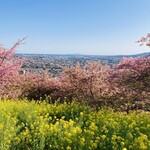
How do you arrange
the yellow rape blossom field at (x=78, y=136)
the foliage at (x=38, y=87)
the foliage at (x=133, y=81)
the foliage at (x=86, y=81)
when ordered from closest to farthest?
the yellow rape blossom field at (x=78, y=136) → the foliage at (x=133, y=81) → the foliage at (x=86, y=81) → the foliage at (x=38, y=87)

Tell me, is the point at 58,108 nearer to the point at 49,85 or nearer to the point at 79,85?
the point at 79,85

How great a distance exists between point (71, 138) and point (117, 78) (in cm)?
591

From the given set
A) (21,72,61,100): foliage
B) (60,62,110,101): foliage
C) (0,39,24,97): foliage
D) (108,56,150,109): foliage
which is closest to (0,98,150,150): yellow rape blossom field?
(108,56,150,109): foliage

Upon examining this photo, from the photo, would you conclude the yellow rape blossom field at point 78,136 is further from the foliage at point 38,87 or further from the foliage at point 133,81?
the foliage at point 38,87

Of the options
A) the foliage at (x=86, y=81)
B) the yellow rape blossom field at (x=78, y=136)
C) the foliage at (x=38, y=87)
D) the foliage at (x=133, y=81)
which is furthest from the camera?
the foliage at (x=38, y=87)

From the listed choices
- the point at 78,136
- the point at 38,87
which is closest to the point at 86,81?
the point at 38,87

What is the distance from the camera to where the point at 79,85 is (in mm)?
13391

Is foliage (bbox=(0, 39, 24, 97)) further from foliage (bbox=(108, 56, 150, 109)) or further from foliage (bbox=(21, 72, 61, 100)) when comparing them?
foliage (bbox=(108, 56, 150, 109))

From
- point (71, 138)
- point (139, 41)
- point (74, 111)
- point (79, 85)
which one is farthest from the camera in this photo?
point (79, 85)

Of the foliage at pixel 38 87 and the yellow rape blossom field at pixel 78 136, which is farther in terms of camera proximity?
the foliage at pixel 38 87

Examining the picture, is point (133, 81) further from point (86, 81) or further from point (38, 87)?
point (38, 87)

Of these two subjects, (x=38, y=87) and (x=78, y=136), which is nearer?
(x=78, y=136)

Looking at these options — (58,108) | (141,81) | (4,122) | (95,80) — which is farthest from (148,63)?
(4,122)

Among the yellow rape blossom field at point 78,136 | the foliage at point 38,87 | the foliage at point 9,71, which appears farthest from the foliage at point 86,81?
the yellow rape blossom field at point 78,136
